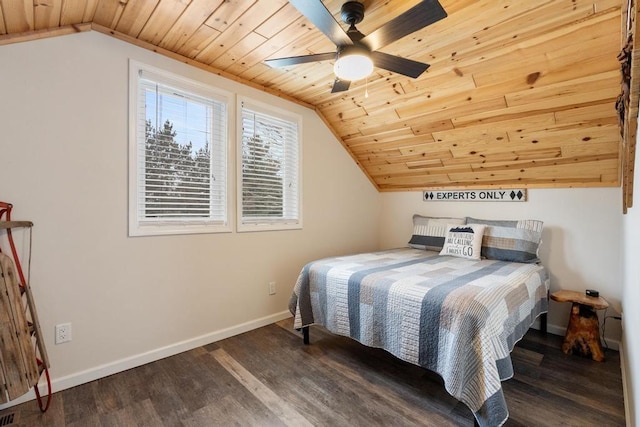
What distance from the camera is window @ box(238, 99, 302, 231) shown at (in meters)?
2.82

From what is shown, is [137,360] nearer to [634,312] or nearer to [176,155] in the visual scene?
[176,155]

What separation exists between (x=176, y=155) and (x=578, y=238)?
3.50 metres

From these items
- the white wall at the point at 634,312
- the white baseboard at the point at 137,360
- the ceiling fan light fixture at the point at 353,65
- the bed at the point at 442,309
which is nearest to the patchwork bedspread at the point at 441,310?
the bed at the point at 442,309

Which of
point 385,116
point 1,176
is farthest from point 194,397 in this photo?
point 385,116

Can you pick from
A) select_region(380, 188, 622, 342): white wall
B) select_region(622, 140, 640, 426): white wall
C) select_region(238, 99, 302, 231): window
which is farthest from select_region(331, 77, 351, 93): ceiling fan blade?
select_region(380, 188, 622, 342): white wall

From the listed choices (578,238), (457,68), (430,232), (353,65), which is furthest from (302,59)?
(578,238)

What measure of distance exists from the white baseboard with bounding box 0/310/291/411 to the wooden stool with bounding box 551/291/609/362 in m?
2.52

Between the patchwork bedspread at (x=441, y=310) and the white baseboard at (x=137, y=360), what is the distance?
1.93 ft

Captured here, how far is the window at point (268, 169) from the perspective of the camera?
9.24 feet

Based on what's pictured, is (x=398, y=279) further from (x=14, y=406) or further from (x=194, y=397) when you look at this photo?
(x=14, y=406)

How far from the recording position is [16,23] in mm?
1687

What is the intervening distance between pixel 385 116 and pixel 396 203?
1403mm

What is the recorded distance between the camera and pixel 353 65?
1.72m

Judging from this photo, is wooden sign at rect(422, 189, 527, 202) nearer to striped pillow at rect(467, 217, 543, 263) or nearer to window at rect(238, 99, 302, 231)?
striped pillow at rect(467, 217, 543, 263)
